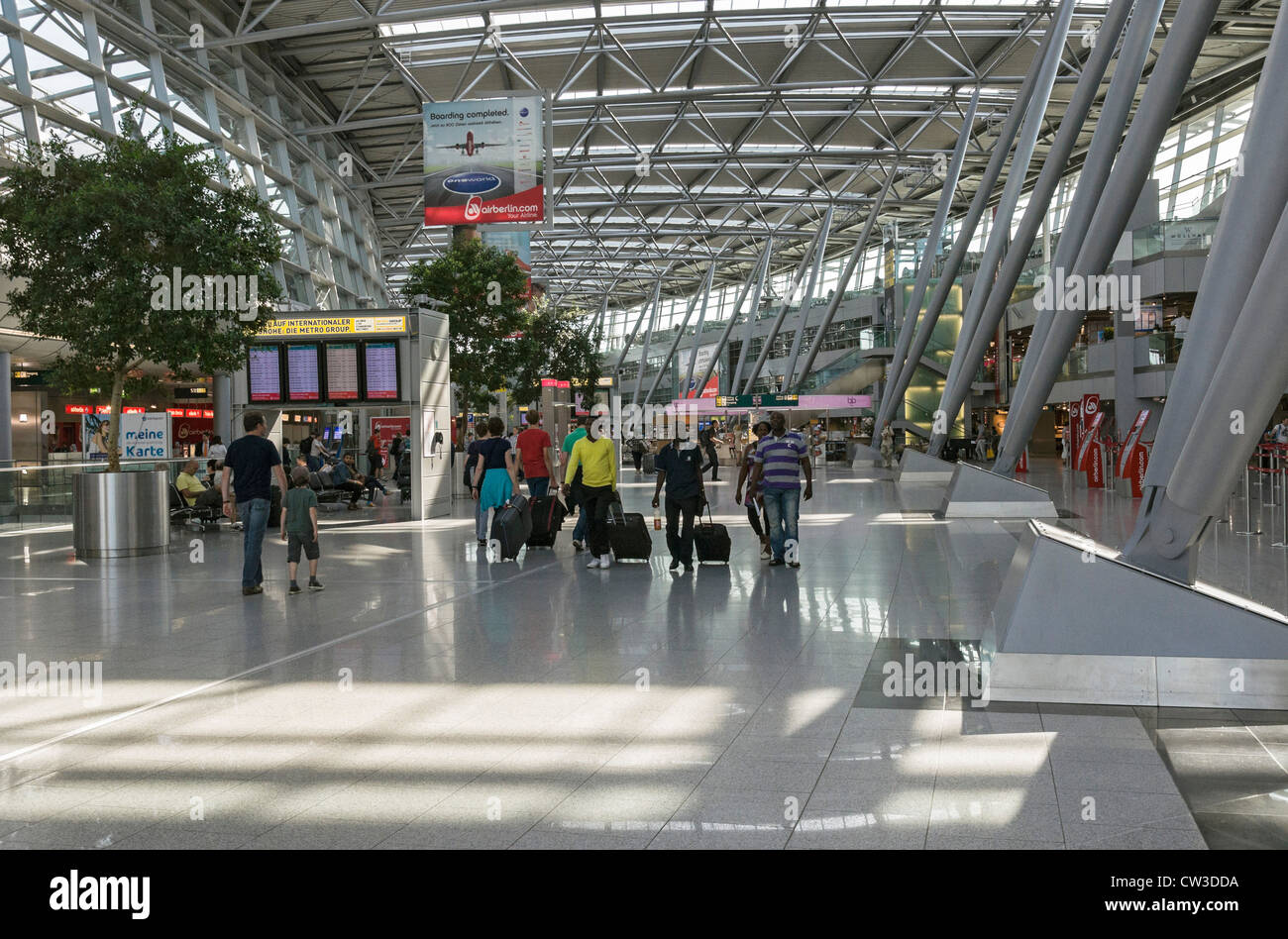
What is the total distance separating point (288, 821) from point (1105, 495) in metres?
21.3

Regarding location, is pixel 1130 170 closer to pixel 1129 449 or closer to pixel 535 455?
pixel 535 455

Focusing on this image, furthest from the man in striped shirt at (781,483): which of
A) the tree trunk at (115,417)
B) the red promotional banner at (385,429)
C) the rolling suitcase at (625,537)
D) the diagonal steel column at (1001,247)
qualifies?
the red promotional banner at (385,429)

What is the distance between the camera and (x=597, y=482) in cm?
1277

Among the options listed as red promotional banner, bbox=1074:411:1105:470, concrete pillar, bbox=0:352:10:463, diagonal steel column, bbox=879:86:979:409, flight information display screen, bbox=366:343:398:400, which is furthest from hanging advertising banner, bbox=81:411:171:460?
diagonal steel column, bbox=879:86:979:409

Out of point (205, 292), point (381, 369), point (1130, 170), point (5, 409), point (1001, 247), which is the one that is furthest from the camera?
point (1001, 247)

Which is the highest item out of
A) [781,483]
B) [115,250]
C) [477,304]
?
[477,304]

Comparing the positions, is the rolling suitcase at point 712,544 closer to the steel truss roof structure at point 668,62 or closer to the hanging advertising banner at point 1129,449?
the hanging advertising banner at point 1129,449

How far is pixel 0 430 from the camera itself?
22.4 meters

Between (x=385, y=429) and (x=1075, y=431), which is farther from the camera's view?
(x=385, y=429)

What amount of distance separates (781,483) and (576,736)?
7.11 metres

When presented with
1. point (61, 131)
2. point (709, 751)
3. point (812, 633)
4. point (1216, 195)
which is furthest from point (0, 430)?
point (1216, 195)

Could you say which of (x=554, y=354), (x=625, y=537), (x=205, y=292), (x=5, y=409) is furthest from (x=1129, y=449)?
(x=554, y=354)

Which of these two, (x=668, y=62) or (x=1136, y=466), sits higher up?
(x=668, y=62)
